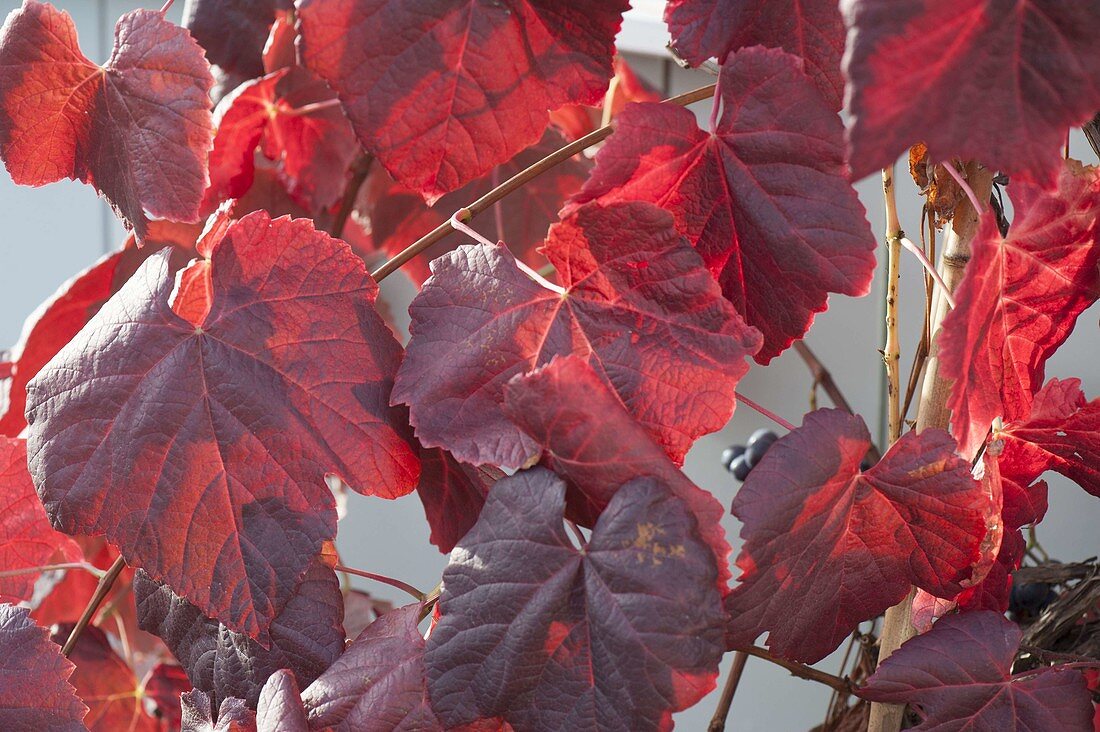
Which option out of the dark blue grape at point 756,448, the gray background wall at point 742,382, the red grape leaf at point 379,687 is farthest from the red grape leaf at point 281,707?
the gray background wall at point 742,382

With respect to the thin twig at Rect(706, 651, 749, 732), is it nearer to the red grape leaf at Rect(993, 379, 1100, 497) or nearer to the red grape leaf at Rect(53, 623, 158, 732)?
the red grape leaf at Rect(993, 379, 1100, 497)

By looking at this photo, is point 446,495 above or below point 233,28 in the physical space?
below

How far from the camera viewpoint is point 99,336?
442mm

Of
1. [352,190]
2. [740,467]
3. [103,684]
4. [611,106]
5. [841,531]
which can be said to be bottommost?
[103,684]

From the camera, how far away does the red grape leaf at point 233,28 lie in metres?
0.68

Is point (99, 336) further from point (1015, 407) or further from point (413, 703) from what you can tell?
point (1015, 407)

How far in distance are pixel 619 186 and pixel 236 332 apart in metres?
0.17

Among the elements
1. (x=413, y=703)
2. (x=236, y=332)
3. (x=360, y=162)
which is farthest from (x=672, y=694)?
(x=360, y=162)

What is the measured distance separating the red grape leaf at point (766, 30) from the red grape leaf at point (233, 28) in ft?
1.27

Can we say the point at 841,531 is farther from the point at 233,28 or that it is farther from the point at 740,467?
the point at 233,28

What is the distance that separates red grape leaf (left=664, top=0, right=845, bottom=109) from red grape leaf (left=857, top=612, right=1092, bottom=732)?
229mm

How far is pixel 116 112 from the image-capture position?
0.48 meters

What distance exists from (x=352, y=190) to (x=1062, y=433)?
0.49 m

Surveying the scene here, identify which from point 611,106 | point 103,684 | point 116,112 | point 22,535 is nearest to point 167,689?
point 103,684
